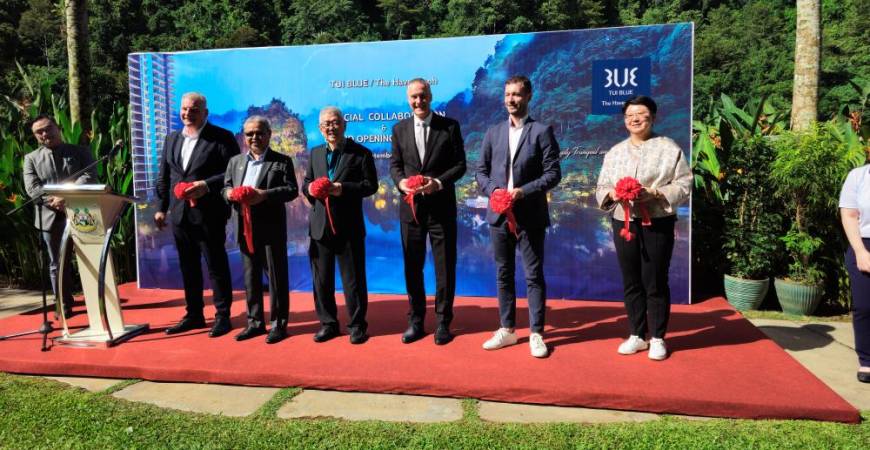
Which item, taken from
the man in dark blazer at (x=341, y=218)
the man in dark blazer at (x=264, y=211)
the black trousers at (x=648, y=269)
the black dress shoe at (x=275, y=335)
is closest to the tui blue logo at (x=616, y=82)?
the black trousers at (x=648, y=269)

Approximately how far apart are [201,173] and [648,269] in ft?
9.83

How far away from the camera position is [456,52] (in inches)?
197

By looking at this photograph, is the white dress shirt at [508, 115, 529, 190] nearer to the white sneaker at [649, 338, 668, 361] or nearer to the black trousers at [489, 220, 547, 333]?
the black trousers at [489, 220, 547, 333]

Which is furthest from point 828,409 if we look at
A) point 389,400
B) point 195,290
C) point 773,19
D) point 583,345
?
point 773,19

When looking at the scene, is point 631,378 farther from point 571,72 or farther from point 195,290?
point 195,290

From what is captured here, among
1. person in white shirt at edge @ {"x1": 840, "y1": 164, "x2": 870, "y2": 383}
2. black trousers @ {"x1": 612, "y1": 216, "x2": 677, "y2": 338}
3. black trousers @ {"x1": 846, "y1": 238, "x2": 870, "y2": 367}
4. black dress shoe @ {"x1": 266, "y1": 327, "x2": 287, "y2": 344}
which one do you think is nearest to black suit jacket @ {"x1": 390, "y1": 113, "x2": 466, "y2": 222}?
black trousers @ {"x1": 612, "y1": 216, "x2": 677, "y2": 338}

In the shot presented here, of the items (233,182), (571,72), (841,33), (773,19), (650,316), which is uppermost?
(773,19)

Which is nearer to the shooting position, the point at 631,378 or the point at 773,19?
the point at 631,378

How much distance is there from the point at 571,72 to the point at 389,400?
123 inches

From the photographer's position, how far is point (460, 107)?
504 centimetres

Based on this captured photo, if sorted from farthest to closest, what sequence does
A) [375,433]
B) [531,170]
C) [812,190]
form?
[812,190] < [531,170] < [375,433]

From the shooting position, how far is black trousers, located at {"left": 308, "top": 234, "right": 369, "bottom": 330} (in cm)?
383

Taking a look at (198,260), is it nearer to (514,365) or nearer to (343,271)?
(343,271)

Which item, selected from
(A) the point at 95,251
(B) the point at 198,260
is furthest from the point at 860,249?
(A) the point at 95,251
